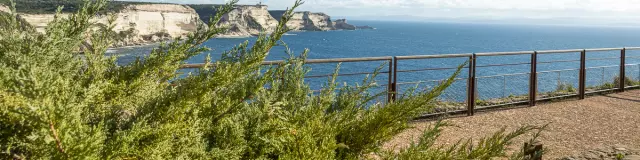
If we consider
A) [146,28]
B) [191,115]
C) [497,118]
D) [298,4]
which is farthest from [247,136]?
[146,28]

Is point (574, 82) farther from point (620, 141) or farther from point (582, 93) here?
point (620, 141)

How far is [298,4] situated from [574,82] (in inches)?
385

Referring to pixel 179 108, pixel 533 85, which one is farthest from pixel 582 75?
pixel 179 108

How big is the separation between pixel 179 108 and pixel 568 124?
6.98 meters

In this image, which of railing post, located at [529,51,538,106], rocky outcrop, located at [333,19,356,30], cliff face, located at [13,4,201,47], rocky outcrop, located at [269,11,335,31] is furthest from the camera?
rocky outcrop, located at [333,19,356,30]

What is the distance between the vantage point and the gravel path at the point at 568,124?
21.3ft

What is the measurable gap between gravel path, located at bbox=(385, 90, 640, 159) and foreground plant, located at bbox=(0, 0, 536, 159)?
377 cm

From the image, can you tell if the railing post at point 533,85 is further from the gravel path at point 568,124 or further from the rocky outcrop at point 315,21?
the rocky outcrop at point 315,21

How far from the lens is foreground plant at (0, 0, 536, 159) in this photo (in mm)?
1339

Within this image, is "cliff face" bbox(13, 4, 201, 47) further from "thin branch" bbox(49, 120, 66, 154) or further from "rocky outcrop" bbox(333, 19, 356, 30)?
"thin branch" bbox(49, 120, 66, 154)

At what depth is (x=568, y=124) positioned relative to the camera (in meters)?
7.60

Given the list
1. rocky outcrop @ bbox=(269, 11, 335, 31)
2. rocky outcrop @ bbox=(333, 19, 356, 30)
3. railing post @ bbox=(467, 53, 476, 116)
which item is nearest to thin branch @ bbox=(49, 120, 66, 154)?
railing post @ bbox=(467, 53, 476, 116)

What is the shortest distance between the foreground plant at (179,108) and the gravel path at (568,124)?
12.4 ft

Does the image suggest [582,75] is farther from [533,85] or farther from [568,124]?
[568,124]
